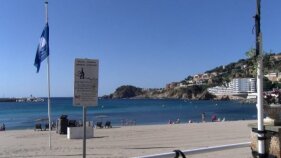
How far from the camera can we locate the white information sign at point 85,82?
336 inches

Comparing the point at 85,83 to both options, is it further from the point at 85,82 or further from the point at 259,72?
the point at 259,72

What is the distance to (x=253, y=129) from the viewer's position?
34.9ft

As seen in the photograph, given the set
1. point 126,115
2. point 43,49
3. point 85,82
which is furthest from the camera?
point 126,115

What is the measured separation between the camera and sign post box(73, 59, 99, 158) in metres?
8.52

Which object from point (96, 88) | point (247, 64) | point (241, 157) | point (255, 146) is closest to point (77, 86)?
point (96, 88)

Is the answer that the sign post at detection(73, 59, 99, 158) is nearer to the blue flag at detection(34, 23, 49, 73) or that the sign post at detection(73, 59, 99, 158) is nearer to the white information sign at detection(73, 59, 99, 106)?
the white information sign at detection(73, 59, 99, 106)

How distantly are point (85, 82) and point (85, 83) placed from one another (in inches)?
0.8

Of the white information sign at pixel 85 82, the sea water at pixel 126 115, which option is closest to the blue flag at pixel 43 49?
the white information sign at pixel 85 82

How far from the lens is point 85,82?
8.60m

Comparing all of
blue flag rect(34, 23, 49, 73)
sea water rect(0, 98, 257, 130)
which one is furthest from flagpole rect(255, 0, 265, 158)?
sea water rect(0, 98, 257, 130)

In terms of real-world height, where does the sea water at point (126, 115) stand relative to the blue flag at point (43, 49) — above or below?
below

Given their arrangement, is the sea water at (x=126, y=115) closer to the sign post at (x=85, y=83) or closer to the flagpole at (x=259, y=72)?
the flagpole at (x=259, y=72)

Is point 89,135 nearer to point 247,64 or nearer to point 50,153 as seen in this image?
point 50,153

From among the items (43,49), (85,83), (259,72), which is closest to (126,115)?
(43,49)
